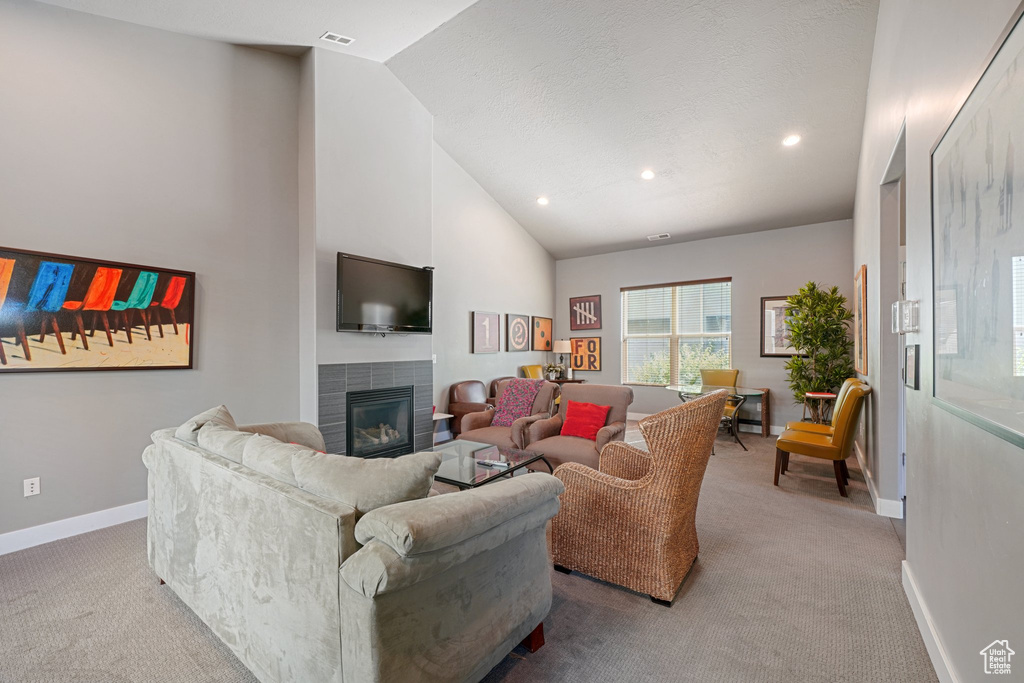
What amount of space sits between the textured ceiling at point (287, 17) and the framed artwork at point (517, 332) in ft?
12.8

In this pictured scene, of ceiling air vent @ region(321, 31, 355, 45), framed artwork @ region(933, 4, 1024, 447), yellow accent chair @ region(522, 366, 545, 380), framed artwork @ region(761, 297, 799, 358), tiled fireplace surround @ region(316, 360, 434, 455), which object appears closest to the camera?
framed artwork @ region(933, 4, 1024, 447)

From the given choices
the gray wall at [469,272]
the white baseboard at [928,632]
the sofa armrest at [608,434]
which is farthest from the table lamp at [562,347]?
the white baseboard at [928,632]

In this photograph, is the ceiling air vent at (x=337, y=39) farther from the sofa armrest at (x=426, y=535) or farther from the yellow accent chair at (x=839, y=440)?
the yellow accent chair at (x=839, y=440)

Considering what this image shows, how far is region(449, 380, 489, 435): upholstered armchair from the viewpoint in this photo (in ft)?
17.9

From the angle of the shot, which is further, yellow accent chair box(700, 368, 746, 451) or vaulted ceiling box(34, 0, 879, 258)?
yellow accent chair box(700, 368, 746, 451)

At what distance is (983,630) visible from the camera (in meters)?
1.28

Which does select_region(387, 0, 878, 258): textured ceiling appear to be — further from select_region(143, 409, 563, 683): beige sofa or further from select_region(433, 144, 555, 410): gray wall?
select_region(143, 409, 563, 683): beige sofa

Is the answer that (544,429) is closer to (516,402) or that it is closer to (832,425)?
(516,402)

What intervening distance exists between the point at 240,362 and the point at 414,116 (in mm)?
3035

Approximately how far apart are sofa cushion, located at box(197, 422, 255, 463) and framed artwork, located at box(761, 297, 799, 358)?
634 centimetres

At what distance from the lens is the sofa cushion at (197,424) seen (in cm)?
208

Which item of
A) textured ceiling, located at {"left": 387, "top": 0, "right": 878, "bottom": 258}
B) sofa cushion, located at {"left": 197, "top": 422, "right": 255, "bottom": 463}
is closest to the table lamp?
textured ceiling, located at {"left": 387, "top": 0, "right": 878, "bottom": 258}

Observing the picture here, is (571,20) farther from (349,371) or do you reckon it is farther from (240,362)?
(240,362)

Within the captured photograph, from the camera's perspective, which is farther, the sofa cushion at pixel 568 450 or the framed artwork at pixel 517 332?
the framed artwork at pixel 517 332
